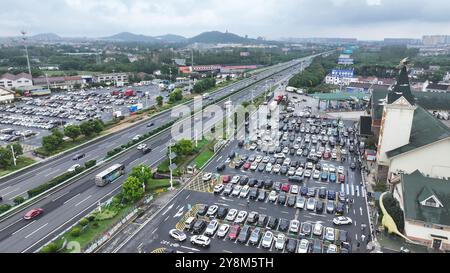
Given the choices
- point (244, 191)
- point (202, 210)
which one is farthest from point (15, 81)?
point (244, 191)

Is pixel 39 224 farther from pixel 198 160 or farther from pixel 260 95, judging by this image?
pixel 260 95

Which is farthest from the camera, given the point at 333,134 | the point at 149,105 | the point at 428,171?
the point at 149,105

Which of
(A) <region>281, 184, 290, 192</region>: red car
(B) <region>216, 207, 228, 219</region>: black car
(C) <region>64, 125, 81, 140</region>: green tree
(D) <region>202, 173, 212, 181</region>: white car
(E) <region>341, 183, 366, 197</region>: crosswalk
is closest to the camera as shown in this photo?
(B) <region>216, 207, 228, 219</region>: black car

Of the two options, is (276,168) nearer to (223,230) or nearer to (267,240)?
(223,230)

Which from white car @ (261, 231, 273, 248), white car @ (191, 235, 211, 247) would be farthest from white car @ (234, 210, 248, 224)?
white car @ (191, 235, 211, 247)

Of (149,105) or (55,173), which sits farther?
(149,105)

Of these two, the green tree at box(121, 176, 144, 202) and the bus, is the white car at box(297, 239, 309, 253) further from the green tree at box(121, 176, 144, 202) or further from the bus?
the bus
